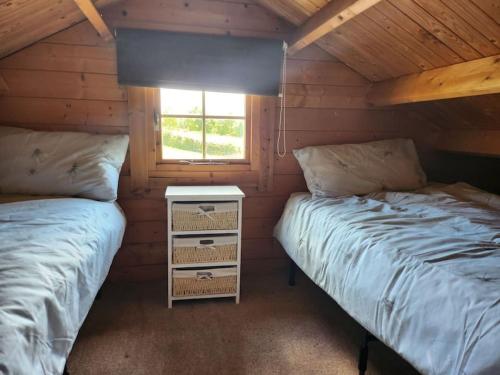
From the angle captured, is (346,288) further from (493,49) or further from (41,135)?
(41,135)

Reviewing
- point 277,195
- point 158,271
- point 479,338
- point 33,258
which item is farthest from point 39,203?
point 479,338

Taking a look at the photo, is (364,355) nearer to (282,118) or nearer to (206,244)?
(206,244)

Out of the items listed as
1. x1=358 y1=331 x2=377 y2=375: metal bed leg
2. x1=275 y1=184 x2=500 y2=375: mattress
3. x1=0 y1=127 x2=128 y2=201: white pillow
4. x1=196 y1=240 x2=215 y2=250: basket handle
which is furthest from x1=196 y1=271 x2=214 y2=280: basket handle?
x1=358 y1=331 x2=377 y2=375: metal bed leg

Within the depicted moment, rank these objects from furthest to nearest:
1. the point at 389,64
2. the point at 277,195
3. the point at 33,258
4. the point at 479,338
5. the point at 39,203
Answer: the point at 277,195, the point at 389,64, the point at 39,203, the point at 33,258, the point at 479,338

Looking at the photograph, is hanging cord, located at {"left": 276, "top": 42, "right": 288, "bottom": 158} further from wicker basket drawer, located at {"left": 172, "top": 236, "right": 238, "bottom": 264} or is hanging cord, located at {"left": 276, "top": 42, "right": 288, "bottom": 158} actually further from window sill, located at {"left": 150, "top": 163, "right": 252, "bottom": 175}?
wicker basket drawer, located at {"left": 172, "top": 236, "right": 238, "bottom": 264}

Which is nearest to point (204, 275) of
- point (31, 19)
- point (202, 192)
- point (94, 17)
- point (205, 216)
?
point (205, 216)

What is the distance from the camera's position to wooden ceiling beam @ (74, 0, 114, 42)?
1474 mm

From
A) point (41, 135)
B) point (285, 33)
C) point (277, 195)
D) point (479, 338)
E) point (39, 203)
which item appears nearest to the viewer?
point (479, 338)

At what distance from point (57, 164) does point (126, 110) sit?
0.52 m

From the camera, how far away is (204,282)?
6.77 feet

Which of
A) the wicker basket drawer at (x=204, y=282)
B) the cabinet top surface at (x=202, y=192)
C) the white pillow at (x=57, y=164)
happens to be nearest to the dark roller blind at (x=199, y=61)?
the white pillow at (x=57, y=164)

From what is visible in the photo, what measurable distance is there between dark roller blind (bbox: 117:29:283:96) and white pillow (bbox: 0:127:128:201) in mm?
453

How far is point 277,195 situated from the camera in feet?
8.09

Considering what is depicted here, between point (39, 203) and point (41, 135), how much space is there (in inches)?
20.6
